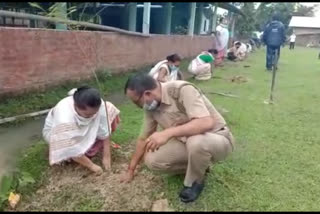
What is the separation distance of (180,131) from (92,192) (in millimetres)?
1036

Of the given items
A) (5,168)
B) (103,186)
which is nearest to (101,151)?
(103,186)

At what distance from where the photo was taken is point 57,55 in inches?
281

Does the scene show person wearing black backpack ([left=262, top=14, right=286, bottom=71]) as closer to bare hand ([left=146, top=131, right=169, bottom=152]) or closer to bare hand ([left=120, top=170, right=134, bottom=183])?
Answer: bare hand ([left=120, top=170, right=134, bottom=183])

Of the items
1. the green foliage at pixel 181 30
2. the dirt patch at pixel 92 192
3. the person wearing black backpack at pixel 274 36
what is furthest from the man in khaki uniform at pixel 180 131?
the green foliage at pixel 181 30

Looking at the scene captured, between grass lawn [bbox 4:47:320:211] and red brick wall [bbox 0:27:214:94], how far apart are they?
1457 millimetres

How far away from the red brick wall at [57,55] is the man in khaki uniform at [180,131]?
348 cm

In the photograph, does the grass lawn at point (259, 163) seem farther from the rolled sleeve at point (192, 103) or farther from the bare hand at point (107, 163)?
the rolled sleeve at point (192, 103)

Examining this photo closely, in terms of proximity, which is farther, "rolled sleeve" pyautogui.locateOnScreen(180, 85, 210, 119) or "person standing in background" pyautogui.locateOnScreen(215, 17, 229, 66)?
"person standing in background" pyautogui.locateOnScreen(215, 17, 229, 66)

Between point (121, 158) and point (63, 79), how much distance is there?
3.75 meters

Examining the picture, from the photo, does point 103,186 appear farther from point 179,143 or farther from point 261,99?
point 261,99

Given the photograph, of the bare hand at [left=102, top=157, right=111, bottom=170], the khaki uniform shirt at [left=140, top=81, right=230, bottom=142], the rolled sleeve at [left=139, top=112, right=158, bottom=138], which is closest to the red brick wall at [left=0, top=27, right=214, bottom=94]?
the bare hand at [left=102, top=157, right=111, bottom=170]

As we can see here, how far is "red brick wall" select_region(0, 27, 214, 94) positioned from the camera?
595cm

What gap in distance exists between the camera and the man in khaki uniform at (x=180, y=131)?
9.36 feet

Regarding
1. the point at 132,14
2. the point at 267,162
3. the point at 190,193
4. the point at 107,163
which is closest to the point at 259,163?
the point at 267,162
